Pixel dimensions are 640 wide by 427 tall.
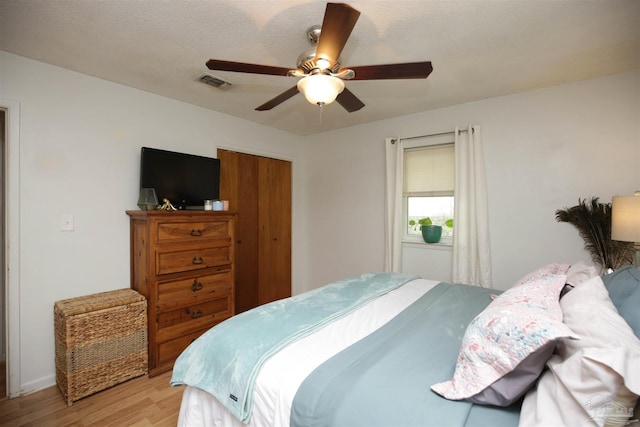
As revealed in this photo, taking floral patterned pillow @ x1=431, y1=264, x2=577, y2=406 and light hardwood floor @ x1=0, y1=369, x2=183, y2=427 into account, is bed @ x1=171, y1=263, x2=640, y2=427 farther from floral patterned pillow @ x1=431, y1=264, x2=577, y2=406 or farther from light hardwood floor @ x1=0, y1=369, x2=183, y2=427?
light hardwood floor @ x1=0, y1=369, x2=183, y2=427

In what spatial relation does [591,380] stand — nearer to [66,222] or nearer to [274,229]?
[66,222]

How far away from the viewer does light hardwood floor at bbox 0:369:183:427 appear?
1.89 m

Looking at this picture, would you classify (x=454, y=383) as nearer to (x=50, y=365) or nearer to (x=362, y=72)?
(x=362, y=72)

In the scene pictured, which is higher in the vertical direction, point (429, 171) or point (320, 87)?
point (320, 87)

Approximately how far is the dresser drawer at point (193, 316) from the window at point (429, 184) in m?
2.19

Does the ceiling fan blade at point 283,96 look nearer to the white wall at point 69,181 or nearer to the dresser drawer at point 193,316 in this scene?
the white wall at point 69,181

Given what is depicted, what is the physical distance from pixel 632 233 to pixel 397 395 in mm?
1868

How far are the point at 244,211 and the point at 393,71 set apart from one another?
2.63 m

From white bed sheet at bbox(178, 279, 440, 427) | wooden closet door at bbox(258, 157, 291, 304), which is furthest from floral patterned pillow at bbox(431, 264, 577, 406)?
wooden closet door at bbox(258, 157, 291, 304)

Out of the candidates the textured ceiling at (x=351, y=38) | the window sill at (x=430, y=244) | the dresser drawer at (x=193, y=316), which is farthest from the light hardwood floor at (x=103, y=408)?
the window sill at (x=430, y=244)

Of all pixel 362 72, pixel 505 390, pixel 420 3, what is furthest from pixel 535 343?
pixel 420 3

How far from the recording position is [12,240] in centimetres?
213

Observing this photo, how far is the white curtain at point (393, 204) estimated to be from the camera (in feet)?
11.3

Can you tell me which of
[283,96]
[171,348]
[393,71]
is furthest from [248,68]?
[171,348]
